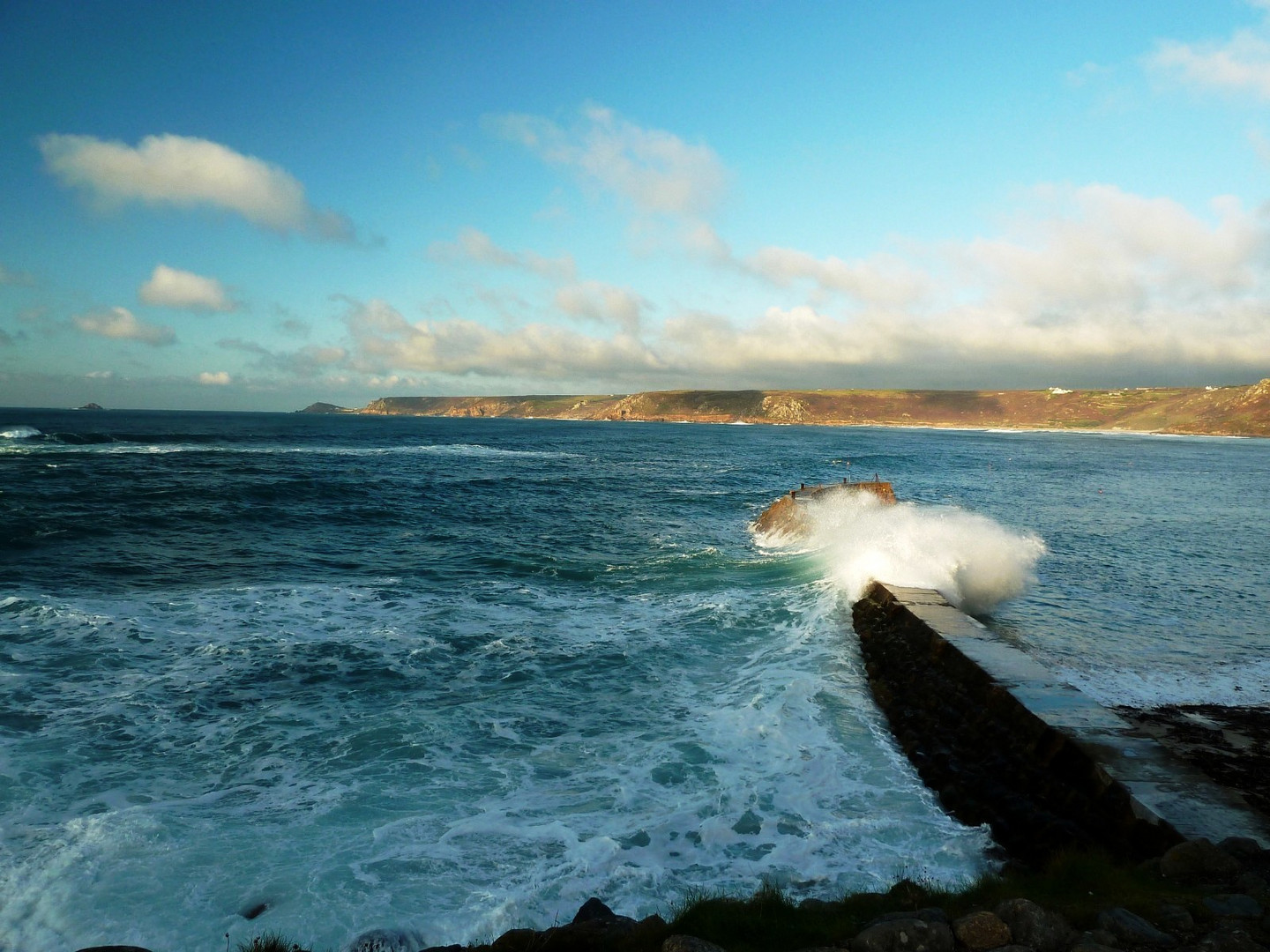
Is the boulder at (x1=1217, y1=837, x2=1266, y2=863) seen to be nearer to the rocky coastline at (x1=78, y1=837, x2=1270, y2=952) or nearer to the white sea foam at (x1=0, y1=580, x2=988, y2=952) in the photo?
the rocky coastline at (x1=78, y1=837, x2=1270, y2=952)

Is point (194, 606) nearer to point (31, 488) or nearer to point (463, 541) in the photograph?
point (463, 541)

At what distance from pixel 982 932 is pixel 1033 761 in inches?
176

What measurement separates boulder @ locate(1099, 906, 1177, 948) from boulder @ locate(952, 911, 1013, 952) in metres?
0.75

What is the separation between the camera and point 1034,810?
24.4 ft

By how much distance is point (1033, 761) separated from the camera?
824cm

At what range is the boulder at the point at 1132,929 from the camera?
451cm

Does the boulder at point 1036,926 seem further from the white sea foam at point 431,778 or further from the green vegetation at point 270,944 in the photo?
the green vegetation at point 270,944

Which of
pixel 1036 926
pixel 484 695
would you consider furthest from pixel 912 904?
pixel 484 695

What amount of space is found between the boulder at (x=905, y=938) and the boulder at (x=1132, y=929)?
116 centimetres

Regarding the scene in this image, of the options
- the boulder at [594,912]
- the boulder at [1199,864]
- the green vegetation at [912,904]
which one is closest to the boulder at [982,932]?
the green vegetation at [912,904]

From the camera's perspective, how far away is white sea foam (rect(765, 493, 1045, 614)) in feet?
57.8

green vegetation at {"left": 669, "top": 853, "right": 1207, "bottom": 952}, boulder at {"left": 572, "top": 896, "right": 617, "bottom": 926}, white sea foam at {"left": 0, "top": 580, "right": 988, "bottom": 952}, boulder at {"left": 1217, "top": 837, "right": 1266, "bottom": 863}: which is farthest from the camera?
white sea foam at {"left": 0, "top": 580, "right": 988, "bottom": 952}

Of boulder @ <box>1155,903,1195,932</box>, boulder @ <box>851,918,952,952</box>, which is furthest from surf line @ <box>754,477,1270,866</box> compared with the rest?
boulder @ <box>851,918,952,952</box>

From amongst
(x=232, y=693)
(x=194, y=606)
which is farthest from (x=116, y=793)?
(x=194, y=606)
